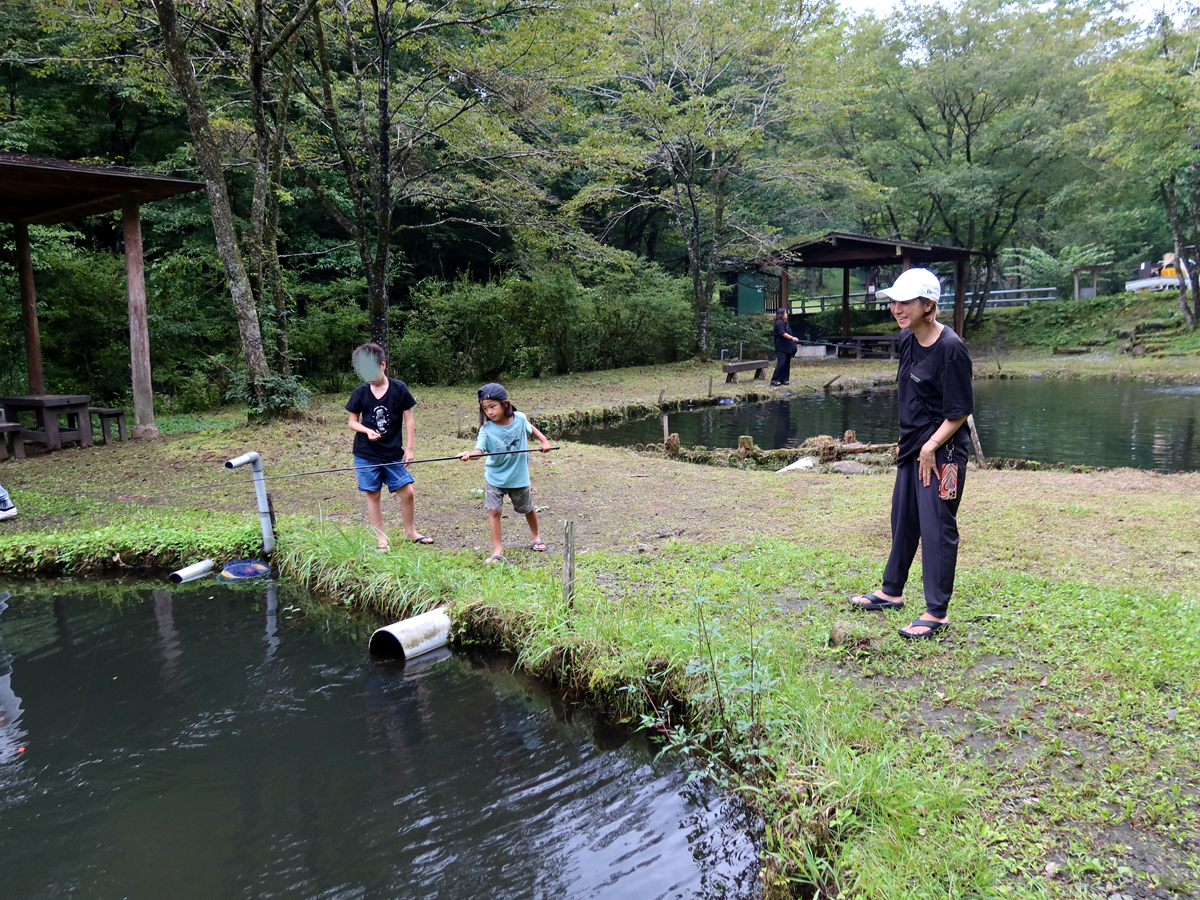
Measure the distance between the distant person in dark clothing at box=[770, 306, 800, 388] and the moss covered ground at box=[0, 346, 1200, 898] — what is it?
10.4 meters

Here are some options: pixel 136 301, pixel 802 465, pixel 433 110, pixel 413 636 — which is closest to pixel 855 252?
pixel 433 110

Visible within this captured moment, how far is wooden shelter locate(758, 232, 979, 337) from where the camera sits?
2405 centimetres

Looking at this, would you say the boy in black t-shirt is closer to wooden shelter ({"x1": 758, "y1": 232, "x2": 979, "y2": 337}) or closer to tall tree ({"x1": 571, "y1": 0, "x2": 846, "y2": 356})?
tall tree ({"x1": 571, "y1": 0, "x2": 846, "y2": 356})

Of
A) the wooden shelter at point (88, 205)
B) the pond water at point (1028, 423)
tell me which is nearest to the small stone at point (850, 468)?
the pond water at point (1028, 423)

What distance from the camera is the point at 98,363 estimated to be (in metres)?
14.7

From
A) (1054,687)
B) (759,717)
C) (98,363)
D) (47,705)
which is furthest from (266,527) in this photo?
(98,363)

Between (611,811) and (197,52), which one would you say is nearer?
(611,811)

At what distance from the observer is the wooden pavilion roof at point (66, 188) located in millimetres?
8891

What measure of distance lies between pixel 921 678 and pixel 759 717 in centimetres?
85

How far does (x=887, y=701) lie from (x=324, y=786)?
2440 millimetres

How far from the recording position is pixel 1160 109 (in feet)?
63.6

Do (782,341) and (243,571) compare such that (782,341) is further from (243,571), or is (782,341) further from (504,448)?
(243,571)

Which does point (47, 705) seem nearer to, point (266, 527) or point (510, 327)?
point (266, 527)

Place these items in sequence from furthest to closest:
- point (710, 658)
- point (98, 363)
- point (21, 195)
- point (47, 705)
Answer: point (98, 363) < point (21, 195) < point (47, 705) < point (710, 658)
